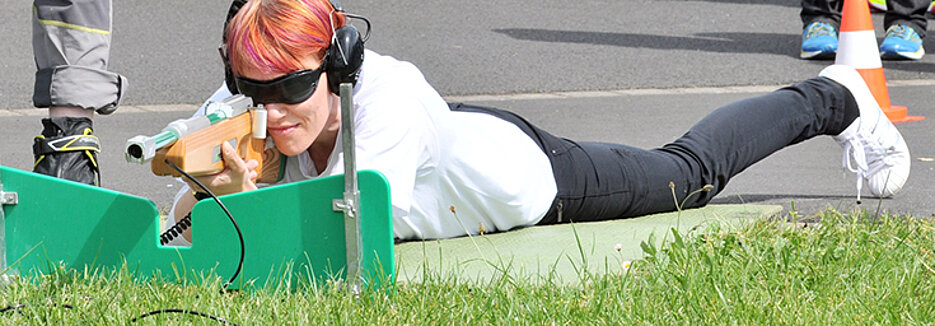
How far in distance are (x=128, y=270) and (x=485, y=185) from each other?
0.99 meters

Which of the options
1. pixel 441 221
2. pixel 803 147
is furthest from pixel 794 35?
pixel 441 221

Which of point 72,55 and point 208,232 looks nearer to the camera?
point 208,232

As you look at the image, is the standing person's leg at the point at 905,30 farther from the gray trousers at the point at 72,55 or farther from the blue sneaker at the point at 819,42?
the gray trousers at the point at 72,55

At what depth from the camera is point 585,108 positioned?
706cm

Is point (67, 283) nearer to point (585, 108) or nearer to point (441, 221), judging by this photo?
point (441, 221)

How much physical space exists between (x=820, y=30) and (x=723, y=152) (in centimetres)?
497

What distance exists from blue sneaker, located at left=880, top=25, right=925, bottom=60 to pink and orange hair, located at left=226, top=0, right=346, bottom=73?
21.8 ft

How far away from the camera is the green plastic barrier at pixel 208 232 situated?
2.60 meters

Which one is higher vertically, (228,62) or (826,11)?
(228,62)

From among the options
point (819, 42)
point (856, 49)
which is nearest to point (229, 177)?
point (856, 49)

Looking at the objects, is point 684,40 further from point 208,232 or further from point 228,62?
point 208,232

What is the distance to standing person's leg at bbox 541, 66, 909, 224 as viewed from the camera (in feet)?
12.3

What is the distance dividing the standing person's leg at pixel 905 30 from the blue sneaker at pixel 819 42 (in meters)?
0.39

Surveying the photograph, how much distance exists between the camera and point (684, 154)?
13.1 ft
